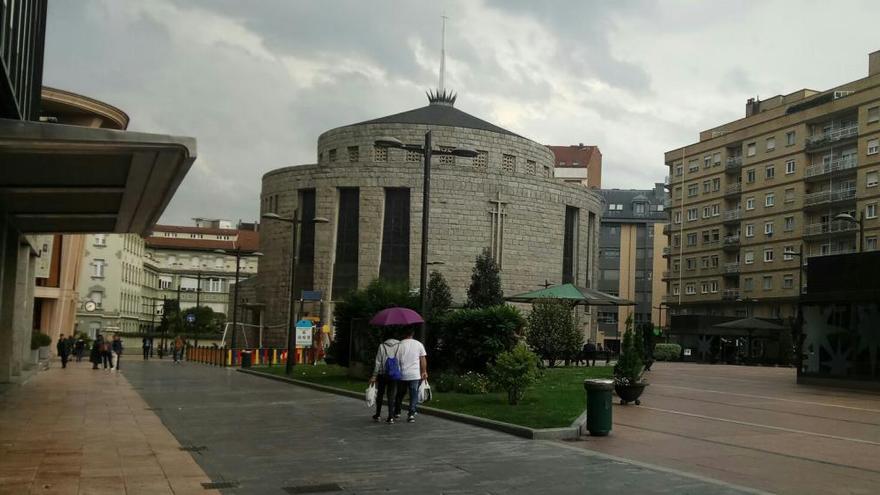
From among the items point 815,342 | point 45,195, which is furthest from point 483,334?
point 815,342

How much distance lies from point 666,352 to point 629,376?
140 feet

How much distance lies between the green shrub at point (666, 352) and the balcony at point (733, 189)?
874 inches

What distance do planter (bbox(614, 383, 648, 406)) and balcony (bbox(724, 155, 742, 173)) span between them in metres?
63.8

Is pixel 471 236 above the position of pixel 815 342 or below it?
above

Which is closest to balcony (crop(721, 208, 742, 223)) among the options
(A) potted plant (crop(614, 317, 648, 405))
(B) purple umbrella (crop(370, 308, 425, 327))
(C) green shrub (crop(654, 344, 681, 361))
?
(C) green shrub (crop(654, 344, 681, 361))

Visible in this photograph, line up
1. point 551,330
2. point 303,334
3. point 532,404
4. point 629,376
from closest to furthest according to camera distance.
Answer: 1. point 532,404
2. point 629,376
3. point 551,330
4. point 303,334

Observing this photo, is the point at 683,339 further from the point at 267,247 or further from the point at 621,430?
the point at 621,430

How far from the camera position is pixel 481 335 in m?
22.2

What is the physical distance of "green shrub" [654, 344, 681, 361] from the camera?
58906 mm

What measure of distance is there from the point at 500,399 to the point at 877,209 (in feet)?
177

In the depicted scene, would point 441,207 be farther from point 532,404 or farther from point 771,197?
point 532,404

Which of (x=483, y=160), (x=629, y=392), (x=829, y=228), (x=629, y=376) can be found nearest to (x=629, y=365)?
(x=629, y=376)

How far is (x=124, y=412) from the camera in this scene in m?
17.1

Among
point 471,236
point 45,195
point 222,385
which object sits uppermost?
point 471,236
